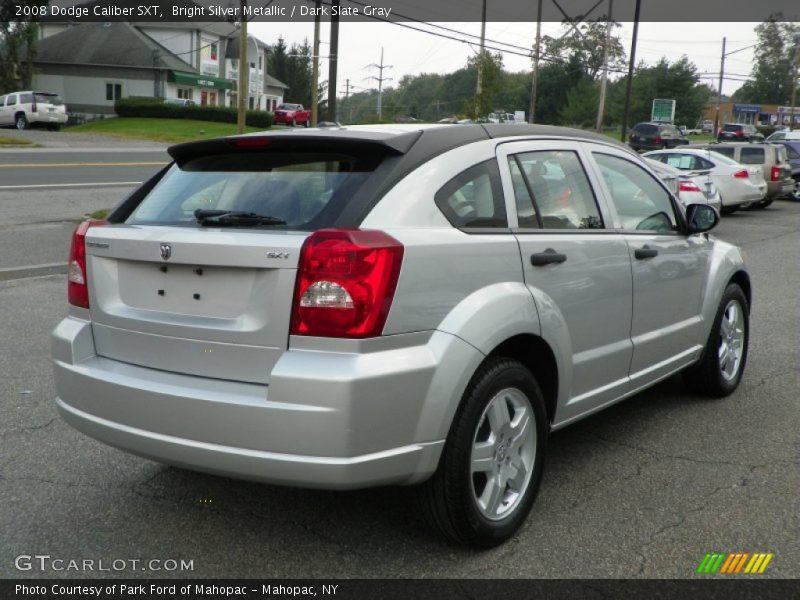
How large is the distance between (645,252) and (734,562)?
1.69 metres

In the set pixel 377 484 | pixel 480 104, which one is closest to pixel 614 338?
pixel 377 484

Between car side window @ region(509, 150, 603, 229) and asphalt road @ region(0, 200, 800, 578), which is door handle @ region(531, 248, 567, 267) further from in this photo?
asphalt road @ region(0, 200, 800, 578)

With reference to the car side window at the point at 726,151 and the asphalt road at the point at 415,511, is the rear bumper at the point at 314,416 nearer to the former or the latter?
the asphalt road at the point at 415,511

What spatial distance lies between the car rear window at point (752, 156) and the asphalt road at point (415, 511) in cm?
1894

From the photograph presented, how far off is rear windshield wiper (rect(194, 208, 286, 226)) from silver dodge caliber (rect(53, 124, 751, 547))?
0.04ft

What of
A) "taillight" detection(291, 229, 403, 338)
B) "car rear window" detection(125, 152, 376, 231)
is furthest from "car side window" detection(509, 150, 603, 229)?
"taillight" detection(291, 229, 403, 338)

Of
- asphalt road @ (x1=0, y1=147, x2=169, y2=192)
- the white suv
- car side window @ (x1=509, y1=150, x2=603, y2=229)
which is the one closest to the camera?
car side window @ (x1=509, y1=150, x2=603, y2=229)

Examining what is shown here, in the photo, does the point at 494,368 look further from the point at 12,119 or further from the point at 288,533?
the point at 12,119

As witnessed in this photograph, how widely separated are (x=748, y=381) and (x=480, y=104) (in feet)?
56.0

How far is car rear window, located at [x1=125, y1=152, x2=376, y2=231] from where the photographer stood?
3.31 meters

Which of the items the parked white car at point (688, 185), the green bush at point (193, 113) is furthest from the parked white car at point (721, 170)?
the green bush at point (193, 113)

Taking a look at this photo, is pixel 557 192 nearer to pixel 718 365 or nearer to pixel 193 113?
pixel 718 365

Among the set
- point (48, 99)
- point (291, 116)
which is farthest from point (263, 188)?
point (291, 116)

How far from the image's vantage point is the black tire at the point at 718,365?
18.1 ft
